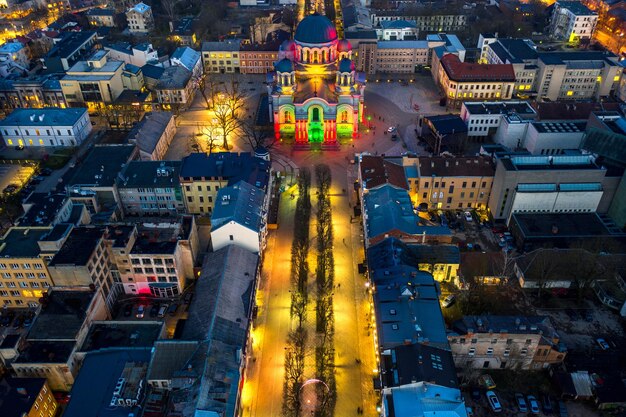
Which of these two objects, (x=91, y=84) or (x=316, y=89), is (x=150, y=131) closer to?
(x=91, y=84)

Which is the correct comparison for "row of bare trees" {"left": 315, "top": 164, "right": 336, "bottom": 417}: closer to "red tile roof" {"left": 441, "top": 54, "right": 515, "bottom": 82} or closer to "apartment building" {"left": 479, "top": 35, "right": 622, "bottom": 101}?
"red tile roof" {"left": 441, "top": 54, "right": 515, "bottom": 82}

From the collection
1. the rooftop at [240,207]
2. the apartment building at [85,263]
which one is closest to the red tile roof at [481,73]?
the rooftop at [240,207]

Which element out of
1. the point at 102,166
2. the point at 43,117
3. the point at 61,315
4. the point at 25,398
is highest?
the point at 43,117

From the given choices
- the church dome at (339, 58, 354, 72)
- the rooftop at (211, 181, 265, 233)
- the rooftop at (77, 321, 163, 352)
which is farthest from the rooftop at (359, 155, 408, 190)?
the rooftop at (77, 321, 163, 352)

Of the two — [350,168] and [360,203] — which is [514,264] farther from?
[350,168]

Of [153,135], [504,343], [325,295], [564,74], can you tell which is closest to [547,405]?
[504,343]

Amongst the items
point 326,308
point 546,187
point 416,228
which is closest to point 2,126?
point 326,308
